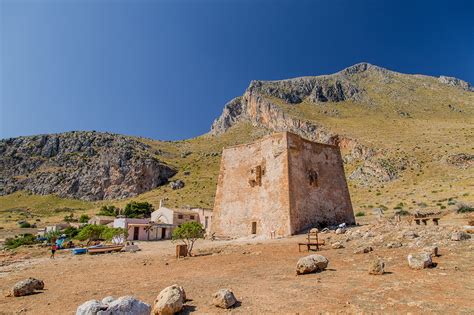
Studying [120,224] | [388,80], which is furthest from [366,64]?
[120,224]

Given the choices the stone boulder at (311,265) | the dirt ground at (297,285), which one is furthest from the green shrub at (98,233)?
the stone boulder at (311,265)

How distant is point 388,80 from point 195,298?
133 metres

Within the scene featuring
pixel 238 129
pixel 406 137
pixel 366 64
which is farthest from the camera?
pixel 366 64

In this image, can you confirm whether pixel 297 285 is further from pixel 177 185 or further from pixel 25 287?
pixel 177 185

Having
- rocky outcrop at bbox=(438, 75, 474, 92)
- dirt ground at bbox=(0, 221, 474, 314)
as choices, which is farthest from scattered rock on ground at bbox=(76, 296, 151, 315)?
rocky outcrop at bbox=(438, 75, 474, 92)

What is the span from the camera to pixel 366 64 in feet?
458

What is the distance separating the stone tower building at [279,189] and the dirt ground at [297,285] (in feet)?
26.2

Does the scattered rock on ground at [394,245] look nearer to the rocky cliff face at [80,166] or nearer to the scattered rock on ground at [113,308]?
the scattered rock on ground at [113,308]

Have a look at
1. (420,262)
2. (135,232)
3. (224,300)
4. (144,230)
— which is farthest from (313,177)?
(135,232)

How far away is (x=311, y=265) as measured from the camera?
31.8ft

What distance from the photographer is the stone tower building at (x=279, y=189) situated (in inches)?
885

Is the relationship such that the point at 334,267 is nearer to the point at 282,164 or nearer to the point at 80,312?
the point at 80,312

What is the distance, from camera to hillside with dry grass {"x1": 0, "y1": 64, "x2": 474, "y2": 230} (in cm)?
5272

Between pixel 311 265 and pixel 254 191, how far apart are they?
1525 centimetres
